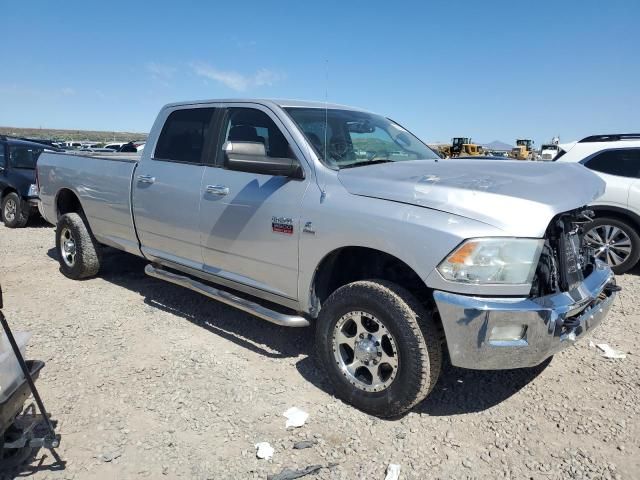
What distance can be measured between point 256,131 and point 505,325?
2271 millimetres

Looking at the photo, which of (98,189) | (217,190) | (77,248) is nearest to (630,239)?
(217,190)

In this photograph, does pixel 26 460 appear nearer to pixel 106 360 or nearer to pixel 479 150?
pixel 106 360

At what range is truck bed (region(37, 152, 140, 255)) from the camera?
4742mm

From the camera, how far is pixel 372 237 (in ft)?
9.17

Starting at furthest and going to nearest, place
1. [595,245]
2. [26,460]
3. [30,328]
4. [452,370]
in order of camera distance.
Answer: [595,245] → [30,328] → [452,370] → [26,460]

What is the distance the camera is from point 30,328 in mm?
4258

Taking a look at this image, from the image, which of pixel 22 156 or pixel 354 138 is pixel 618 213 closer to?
pixel 354 138

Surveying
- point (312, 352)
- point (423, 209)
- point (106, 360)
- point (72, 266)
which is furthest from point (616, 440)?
point (72, 266)

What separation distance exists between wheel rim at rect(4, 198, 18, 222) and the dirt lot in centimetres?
623

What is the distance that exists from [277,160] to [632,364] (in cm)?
312

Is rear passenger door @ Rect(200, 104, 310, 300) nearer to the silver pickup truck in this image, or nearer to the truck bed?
the silver pickup truck

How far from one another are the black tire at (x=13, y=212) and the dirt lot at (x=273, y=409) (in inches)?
238

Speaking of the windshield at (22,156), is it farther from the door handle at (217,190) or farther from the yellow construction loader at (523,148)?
the yellow construction loader at (523,148)

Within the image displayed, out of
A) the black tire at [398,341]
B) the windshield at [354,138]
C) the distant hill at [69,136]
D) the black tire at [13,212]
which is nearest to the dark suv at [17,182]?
the black tire at [13,212]
